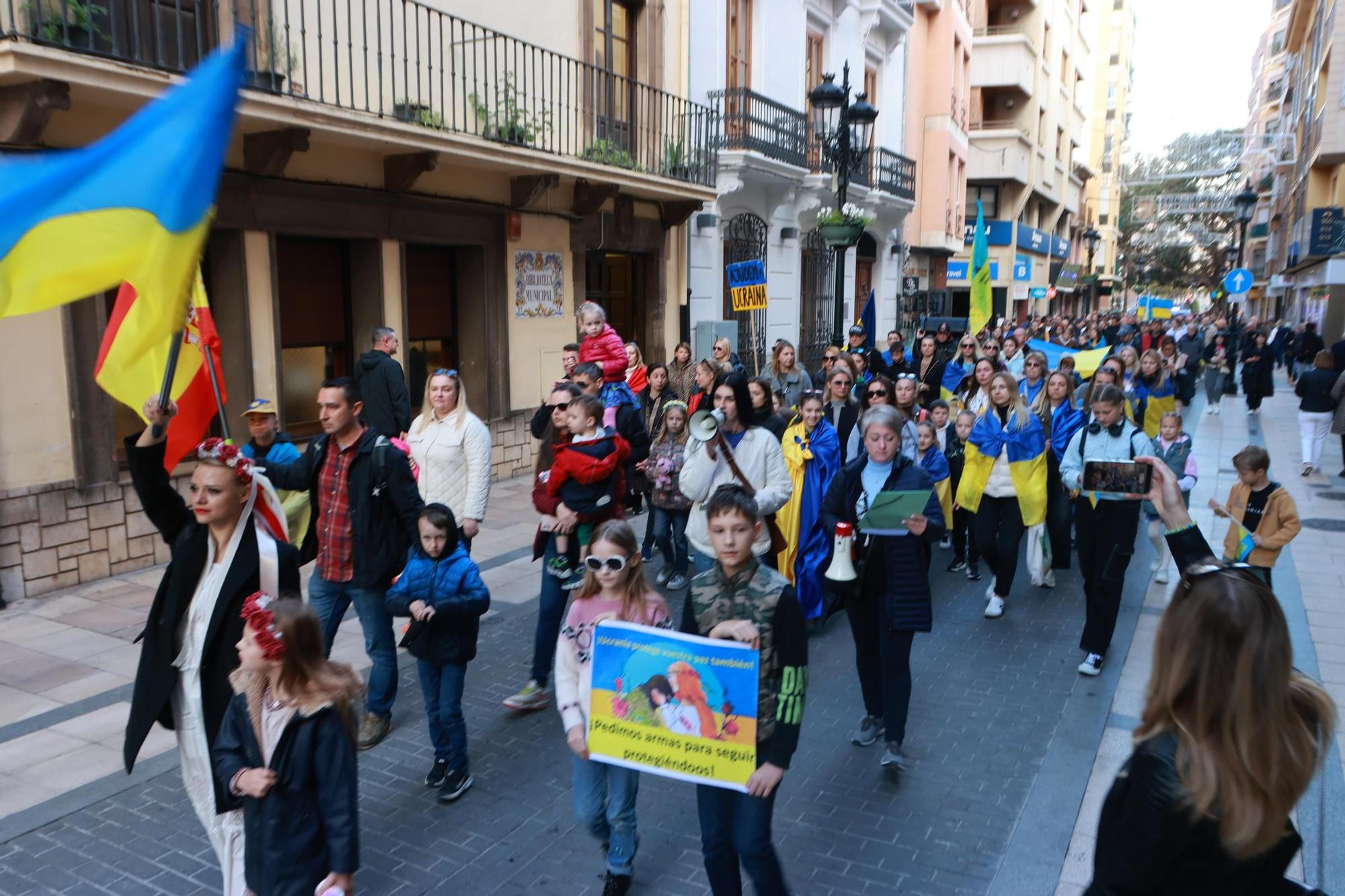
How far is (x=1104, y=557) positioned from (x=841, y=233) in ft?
23.7

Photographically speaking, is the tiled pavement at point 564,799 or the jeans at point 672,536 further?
the jeans at point 672,536

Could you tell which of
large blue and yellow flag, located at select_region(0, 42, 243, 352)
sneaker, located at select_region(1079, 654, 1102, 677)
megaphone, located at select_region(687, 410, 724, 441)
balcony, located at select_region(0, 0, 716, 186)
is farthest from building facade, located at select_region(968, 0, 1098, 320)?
large blue and yellow flag, located at select_region(0, 42, 243, 352)

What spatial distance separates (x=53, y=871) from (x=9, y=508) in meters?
4.34

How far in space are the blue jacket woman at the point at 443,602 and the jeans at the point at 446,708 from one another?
7cm

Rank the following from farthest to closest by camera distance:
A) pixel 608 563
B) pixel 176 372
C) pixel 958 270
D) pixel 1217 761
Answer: pixel 958 270
pixel 176 372
pixel 608 563
pixel 1217 761

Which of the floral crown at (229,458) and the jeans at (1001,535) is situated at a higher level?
the floral crown at (229,458)

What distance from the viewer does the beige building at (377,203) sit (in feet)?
25.3

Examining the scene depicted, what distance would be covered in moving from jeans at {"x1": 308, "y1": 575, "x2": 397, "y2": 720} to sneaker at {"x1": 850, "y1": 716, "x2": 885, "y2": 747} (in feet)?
7.90

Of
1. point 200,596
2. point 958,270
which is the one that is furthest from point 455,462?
point 958,270

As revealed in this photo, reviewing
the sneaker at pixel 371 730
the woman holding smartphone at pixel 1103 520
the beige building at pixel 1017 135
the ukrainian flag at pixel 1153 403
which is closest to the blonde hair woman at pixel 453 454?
the sneaker at pixel 371 730

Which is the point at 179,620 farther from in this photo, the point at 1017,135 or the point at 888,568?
the point at 1017,135

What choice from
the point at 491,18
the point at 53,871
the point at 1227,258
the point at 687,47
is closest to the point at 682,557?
the point at 53,871

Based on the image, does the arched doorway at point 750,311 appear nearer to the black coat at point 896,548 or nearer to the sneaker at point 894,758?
the black coat at point 896,548

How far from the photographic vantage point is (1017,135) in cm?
3638
